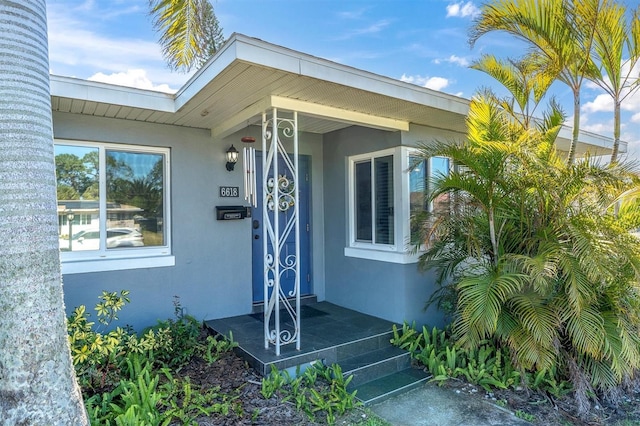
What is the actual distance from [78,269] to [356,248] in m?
3.46

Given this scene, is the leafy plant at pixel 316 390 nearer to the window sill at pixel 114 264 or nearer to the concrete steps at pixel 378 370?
the concrete steps at pixel 378 370

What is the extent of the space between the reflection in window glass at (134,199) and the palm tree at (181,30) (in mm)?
2435

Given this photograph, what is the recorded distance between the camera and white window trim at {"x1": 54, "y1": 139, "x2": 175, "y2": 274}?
428cm

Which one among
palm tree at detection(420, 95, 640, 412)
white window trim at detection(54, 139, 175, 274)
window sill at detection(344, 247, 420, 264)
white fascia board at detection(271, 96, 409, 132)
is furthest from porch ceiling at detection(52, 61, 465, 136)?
window sill at detection(344, 247, 420, 264)

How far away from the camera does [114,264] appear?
443 centimetres

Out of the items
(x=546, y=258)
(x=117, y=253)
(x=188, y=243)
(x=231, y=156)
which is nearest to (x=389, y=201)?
(x=546, y=258)

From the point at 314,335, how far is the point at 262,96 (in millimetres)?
2696

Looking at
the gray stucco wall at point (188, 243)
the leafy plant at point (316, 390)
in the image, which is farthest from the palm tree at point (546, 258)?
the gray stucco wall at point (188, 243)

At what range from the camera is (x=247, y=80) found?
3.30 metres

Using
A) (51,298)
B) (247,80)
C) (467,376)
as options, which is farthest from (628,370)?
(51,298)

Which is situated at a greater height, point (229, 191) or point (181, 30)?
point (181, 30)

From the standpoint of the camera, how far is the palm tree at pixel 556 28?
3.92 metres

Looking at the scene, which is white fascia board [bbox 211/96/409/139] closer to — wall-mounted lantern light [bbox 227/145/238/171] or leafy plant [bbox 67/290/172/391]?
wall-mounted lantern light [bbox 227/145/238/171]

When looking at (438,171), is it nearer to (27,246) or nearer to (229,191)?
(229,191)
